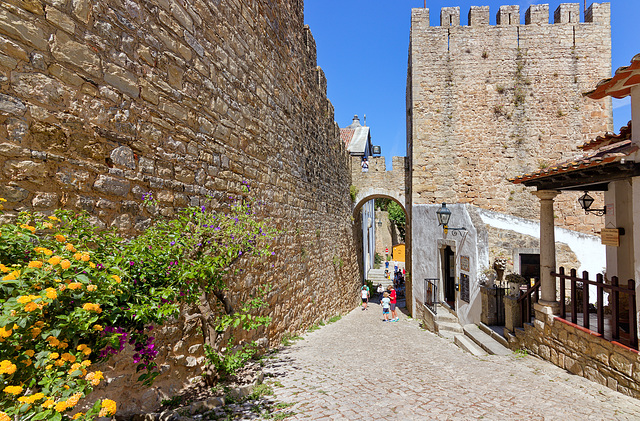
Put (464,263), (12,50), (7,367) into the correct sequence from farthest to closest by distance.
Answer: (464,263), (12,50), (7,367)

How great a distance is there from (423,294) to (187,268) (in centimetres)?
1043

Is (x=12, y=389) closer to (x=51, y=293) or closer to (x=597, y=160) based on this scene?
(x=51, y=293)

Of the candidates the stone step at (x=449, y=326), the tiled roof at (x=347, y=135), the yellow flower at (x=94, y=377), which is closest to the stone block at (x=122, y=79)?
the yellow flower at (x=94, y=377)

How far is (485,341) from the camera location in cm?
669

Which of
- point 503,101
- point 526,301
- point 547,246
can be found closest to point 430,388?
point 526,301

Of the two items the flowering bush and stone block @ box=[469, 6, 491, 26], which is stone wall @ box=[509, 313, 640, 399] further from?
stone block @ box=[469, 6, 491, 26]

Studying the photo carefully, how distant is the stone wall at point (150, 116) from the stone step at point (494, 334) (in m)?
3.92

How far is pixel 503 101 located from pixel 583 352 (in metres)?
9.09

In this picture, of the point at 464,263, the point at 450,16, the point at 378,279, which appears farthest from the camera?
the point at 378,279

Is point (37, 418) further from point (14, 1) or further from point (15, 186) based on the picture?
point (14, 1)

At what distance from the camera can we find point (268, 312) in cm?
546

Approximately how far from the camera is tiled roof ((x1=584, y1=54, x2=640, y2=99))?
12.9 ft

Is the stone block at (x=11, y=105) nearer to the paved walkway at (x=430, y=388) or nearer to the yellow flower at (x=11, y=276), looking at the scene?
the yellow flower at (x=11, y=276)

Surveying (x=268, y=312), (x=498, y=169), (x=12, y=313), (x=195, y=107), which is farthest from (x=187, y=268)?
(x=498, y=169)
